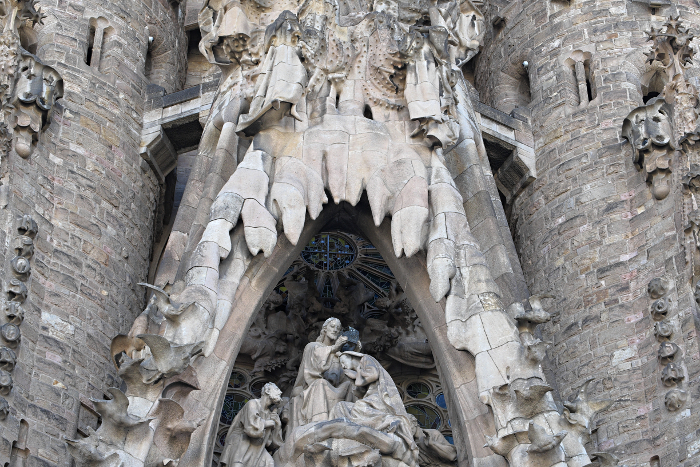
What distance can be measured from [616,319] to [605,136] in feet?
8.93

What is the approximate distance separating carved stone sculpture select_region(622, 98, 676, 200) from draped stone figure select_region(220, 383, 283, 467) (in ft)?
18.2

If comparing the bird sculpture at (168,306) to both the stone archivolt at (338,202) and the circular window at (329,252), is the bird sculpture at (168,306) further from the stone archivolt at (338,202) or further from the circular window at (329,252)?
the circular window at (329,252)

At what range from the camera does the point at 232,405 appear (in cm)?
1631

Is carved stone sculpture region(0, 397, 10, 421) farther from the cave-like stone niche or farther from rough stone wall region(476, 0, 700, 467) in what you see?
rough stone wall region(476, 0, 700, 467)

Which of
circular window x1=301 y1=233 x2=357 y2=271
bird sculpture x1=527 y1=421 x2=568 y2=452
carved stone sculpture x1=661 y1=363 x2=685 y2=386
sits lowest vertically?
bird sculpture x1=527 y1=421 x2=568 y2=452

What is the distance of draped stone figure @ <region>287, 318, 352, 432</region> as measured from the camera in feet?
44.2

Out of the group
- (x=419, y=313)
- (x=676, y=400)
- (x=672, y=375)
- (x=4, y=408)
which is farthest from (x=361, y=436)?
(x=672, y=375)

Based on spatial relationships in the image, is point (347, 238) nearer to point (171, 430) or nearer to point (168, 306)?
point (168, 306)

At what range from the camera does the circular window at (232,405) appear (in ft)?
53.1

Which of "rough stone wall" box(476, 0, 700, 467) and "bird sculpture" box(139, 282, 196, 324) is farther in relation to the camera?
"rough stone wall" box(476, 0, 700, 467)

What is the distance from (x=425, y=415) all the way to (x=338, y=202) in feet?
10.3

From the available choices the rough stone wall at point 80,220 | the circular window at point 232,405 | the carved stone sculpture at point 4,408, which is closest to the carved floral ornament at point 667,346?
the circular window at point 232,405

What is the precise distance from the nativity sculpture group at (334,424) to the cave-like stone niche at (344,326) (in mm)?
2159

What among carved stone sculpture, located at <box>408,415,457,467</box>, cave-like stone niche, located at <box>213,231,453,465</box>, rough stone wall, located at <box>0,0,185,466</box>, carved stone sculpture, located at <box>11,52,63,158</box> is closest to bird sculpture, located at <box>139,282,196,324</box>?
rough stone wall, located at <box>0,0,185,466</box>
